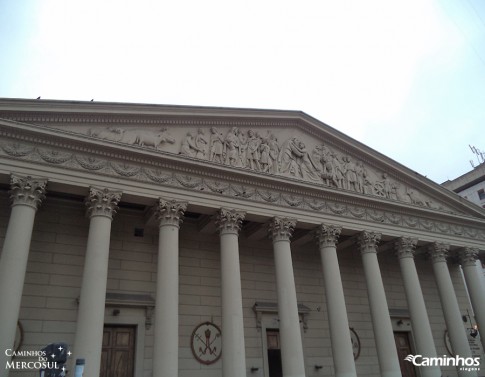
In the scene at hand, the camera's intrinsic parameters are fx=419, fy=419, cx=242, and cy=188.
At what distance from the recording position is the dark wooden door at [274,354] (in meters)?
17.8

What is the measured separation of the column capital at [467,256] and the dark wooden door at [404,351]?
497 centimetres

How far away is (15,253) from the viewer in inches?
480

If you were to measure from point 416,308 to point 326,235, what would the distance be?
213 inches

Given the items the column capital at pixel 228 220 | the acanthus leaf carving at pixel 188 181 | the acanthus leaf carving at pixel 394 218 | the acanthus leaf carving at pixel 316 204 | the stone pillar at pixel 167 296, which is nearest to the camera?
the stone pillar at pixel 167 296

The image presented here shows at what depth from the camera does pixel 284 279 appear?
1611 cm

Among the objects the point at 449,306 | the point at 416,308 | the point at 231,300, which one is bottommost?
the point at 231,300

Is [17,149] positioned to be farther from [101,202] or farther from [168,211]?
[168,211]

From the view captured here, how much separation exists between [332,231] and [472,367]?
8956 mm

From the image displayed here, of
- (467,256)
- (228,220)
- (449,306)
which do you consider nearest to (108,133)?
(228,220)

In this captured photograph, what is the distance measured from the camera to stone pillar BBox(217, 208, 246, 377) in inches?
549

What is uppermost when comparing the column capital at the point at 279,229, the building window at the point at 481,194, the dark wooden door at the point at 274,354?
the building window at the point at 481,194

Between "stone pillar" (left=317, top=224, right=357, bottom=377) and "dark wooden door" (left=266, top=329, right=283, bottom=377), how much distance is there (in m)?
2.90

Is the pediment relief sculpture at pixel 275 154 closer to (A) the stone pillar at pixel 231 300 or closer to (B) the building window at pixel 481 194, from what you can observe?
(A) the stone pillar at pixel 231 300

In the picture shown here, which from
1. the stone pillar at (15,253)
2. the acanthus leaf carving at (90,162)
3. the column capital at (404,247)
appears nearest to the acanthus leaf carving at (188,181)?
the acanthus leaf carving at (90,162)
